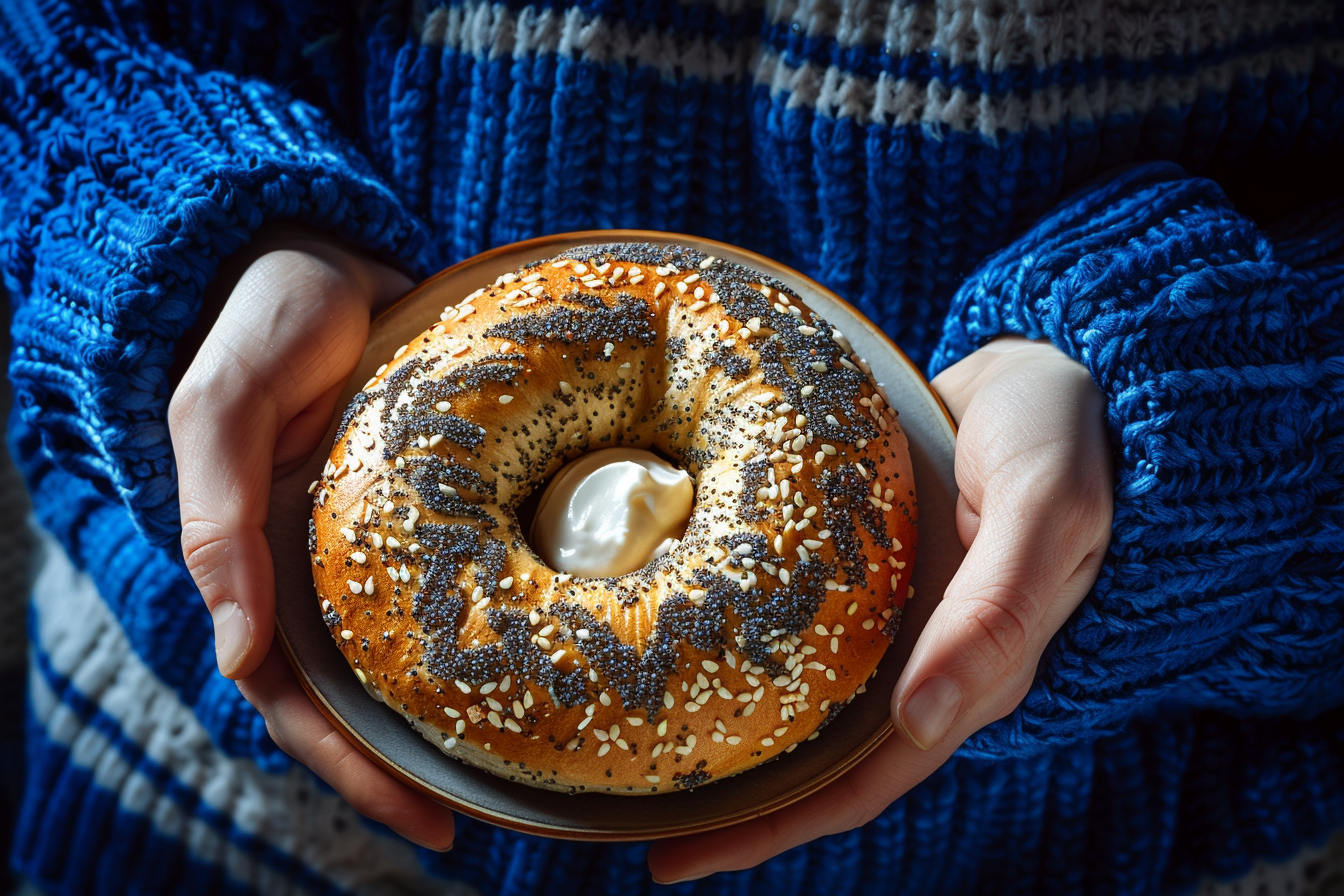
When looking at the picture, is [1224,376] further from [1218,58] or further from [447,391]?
[447,391]

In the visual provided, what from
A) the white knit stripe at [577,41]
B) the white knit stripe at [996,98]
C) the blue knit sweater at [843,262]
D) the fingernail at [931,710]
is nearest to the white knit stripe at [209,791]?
the blue knit sweater at [843,262]

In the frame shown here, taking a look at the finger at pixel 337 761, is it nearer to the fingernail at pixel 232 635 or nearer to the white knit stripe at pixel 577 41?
the fingernail at pixel 232 635

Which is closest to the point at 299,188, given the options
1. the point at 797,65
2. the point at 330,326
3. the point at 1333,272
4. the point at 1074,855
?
the point at 330,326

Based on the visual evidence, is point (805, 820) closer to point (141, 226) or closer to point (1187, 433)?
point (1187, 433)

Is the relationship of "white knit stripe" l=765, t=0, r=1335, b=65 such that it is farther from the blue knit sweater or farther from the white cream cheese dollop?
the white cream cheese dollop

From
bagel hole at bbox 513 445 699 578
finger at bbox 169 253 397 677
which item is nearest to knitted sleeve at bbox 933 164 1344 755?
bagel hole at bbox 513 445 699 578

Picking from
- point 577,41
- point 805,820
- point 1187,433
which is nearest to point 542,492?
point 805,820
